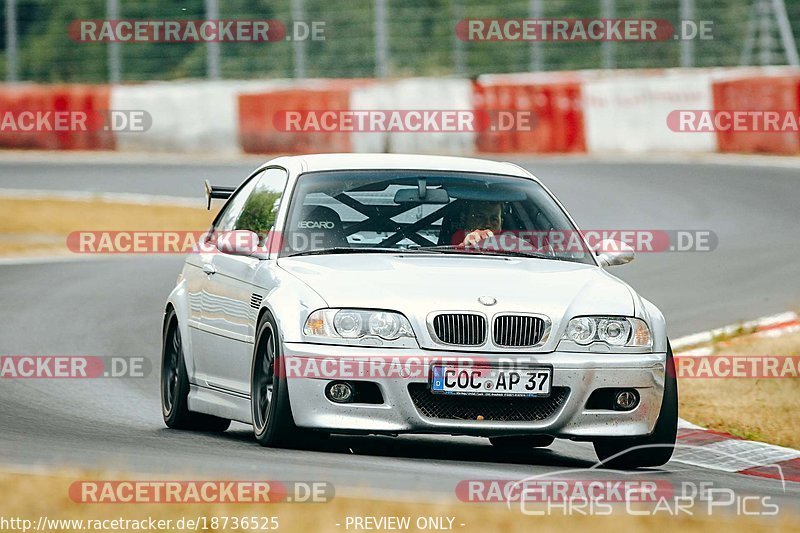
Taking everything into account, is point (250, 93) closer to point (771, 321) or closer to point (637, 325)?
point (771, 321)

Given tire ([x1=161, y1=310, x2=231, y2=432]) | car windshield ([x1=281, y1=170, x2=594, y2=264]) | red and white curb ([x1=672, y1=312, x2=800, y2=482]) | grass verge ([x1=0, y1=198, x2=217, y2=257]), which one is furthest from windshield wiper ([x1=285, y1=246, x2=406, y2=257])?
grass verge ([x1=0, y1=198, x2=217, y2=257])

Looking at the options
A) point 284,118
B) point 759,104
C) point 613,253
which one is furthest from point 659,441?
point 284,118

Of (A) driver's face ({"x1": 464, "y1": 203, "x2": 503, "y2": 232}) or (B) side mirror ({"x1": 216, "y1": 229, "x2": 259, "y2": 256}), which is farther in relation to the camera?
(A) driver's face ({"x1": 464, "y1": 203, "x2": 503, "y2": 232})

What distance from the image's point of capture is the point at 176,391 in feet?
32.0

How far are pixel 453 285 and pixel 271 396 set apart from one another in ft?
3.25

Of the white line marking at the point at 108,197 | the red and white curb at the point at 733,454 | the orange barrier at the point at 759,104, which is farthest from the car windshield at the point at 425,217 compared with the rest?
the orange barrier at the point at 759,104

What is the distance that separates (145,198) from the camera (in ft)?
84.1

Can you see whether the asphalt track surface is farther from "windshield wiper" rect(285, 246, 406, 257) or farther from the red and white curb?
"windshield wiper" rect(285, 246, 406, 257)

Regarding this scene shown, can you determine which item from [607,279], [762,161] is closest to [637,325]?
[607,279]

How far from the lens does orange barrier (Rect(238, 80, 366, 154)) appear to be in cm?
3122

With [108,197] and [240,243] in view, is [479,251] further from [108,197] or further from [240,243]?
[108,197]

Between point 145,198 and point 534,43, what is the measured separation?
38.4ft

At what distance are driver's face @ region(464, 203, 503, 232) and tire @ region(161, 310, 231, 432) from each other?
1786mm

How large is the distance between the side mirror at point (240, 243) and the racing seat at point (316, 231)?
0.57 ft
